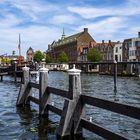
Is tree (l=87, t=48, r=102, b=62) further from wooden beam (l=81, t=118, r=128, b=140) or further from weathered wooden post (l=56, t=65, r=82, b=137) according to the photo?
wooden beam (l=81, t=118, r=128, b=140)

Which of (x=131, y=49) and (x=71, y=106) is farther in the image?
(x=131, y=49)

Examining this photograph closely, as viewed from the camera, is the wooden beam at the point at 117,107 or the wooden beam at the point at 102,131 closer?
the wooden beam at the point at 117,107

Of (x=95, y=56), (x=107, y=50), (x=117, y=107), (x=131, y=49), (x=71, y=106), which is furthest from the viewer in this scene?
(x=107, y=50)

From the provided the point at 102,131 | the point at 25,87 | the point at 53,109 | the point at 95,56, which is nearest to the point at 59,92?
the point at 53,109

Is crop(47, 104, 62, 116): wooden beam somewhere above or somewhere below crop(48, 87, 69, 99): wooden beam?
below

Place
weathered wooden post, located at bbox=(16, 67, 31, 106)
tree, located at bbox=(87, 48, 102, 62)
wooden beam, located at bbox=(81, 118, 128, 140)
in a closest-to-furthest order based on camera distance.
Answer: wooden beam, located at bbox=(81, 118, 128, 140), weathered wooden post, located at bbox=(16, 67, 31, 106), tree, located at bbox=(87, 48, 102, 62)

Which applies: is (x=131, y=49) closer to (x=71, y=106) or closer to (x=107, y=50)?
(x=107, y=50)

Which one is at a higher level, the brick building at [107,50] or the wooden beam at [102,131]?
the brick building at [107,50]

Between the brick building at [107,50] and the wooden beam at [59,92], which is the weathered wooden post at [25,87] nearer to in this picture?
the wooden beam at [59,92]

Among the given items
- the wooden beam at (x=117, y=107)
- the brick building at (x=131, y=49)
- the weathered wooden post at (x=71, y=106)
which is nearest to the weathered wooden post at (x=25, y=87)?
the weathered wooden post at (x=71, y=106)

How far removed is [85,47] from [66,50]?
28.7 meters

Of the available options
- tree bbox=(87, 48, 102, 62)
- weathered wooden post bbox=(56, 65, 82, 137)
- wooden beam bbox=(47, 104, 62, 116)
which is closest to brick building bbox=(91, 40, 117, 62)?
tree bbox=(87, 48, 102, 62)

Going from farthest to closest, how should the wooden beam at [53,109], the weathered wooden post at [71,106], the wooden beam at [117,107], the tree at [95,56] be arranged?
the tree at [95,56] → the wooden beam at [53,109] → the weathered wooden post at [71,106] → the wooden beam at [117,107]

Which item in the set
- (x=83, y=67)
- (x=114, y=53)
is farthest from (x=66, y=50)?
(x=114, y=53)
